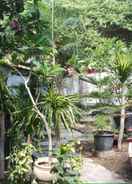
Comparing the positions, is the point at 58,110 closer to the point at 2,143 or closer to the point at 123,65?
the point at 2,143

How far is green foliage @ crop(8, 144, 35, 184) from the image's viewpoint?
5.72 m

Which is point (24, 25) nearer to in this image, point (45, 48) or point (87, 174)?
point (45, 48)

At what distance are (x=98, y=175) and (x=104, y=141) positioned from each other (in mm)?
1291

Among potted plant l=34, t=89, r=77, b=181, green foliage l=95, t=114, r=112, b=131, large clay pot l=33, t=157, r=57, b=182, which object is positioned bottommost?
large clay pot l=33, t=157, r=57, b=182

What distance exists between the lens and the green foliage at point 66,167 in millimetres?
5258

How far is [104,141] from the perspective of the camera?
7855 millimetres

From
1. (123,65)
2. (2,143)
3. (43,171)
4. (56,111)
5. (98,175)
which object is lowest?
(98,175)

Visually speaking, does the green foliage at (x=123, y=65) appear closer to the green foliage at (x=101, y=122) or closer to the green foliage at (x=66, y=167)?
the green foliage at (x=101, y=122)

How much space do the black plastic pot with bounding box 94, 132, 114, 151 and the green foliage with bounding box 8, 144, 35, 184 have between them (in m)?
2.17

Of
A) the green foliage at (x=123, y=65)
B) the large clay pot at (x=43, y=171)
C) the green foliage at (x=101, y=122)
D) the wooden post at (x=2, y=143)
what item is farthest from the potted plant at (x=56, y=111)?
the green foliage at (x=123, y=65)

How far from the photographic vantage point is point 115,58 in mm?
8070

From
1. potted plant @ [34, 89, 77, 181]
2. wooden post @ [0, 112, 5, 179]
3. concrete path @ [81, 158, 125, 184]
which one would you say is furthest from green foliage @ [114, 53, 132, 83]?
wooden post @ [0, 112, 5, 179]

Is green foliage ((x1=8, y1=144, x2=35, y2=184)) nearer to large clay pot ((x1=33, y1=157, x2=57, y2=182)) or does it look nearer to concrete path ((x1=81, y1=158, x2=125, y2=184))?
large clay pot ((x1=33, y1=157, x2=57, y2=182))

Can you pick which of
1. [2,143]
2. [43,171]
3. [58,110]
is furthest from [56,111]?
[2,143]
